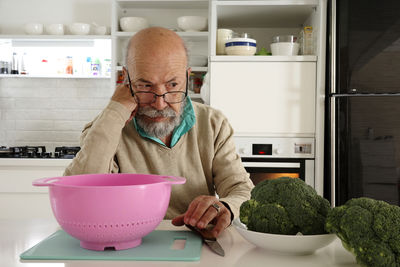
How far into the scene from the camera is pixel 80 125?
339 centimetres

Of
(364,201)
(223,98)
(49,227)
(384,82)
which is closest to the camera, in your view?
(364,201)

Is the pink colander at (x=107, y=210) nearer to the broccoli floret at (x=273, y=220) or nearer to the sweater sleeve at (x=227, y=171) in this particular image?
the broccoli floret at (x=273, y=220)

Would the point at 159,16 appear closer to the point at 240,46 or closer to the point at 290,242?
the point at 240,46

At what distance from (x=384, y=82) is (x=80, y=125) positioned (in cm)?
228

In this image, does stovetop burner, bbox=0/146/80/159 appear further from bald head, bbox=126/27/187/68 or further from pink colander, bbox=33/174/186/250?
pink colander, bbox=33/174/186/250

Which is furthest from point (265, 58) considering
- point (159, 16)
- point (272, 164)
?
point (159, 16)

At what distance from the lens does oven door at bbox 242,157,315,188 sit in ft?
8.48

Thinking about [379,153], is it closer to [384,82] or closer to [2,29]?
[384,82]

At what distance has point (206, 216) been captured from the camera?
0.91 metres

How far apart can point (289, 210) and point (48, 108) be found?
3.03 meters

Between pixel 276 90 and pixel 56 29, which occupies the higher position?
pixel 56 29

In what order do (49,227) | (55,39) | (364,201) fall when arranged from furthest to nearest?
(55,39) → (49,227) → (364,201)

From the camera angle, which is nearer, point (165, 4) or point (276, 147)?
point (276, 147)

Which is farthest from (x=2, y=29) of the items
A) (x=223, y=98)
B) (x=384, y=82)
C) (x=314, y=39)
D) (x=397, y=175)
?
(x=397, y=175)
